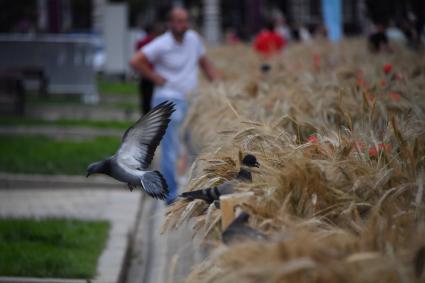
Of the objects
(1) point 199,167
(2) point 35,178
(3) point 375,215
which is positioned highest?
(3) point 375,215

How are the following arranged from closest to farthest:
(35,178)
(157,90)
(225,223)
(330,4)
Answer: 1. (225,223)
2. (157,90)
3. (35,178)
4. (330,4)

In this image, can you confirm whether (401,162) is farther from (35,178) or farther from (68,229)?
(35,178)

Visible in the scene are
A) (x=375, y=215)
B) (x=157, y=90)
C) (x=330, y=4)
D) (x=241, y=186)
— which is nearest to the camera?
(x=375, y=215)

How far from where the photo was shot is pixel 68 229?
8.94 metres

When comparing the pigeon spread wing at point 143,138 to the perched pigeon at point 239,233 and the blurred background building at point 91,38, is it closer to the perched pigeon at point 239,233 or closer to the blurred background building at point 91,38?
the perched pigeon at point 239,233

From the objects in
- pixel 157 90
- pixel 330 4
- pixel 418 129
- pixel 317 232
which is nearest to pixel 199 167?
pixel 418 129

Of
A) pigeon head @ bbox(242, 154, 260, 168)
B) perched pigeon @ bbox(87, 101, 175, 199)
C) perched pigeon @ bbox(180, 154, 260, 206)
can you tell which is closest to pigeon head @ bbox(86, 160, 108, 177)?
perched pigeon @ bbox(87, 101, 175, 199)

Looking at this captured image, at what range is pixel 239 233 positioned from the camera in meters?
3.56

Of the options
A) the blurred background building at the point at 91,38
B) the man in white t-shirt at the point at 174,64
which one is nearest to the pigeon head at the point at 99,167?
the man in white t-shirt at the point at 174,64

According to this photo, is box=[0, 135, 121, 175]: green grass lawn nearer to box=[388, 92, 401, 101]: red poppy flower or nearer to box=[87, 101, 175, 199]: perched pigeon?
box=[388, 92, 401, 101]: red poppy flower

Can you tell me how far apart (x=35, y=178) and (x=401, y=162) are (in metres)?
8.02

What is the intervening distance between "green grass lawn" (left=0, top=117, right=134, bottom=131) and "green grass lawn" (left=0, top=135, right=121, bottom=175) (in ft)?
5.15

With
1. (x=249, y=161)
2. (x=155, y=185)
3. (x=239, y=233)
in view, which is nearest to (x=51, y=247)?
(x=155, y=185)

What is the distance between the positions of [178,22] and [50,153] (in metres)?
4.35
